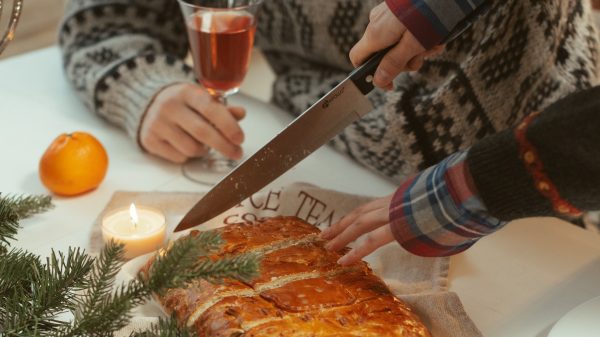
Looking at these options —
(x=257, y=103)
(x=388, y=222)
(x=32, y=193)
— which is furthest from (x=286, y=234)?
(x=257, y=103)

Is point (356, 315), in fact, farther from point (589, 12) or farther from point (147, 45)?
point (147, 45)

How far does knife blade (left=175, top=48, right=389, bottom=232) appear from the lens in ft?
3.67

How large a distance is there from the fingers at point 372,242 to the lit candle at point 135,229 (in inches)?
12.9

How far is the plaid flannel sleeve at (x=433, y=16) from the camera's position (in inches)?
41.9

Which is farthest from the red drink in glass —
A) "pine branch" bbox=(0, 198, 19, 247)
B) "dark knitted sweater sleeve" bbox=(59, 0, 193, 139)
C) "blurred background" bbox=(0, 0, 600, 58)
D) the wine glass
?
"blurred background" bbox=(0, 0, 600, 58)

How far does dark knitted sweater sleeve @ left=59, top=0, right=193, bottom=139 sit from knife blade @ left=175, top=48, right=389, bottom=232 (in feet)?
1.27

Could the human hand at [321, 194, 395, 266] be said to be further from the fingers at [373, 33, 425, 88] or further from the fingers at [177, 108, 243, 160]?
the fingers at [177, 108, 243, 160]

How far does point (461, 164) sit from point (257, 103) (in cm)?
83

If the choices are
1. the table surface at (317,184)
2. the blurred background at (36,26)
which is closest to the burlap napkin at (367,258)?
the table surface at (317,184)

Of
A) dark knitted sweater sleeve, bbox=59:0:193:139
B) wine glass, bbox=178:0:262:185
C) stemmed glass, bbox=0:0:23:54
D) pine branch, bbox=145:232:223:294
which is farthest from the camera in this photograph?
dark knitted sweater sleeve, bbox=59:0:193:139

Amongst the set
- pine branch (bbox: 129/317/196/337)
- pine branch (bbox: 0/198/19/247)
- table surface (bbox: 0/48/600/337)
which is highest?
pine branch (bbox: 0/198/19/247)

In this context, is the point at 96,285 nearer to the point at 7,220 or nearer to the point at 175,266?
the point at 175,266

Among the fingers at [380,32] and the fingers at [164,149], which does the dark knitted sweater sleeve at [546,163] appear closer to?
the fingers at [380,32]

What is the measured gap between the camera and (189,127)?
141cm
